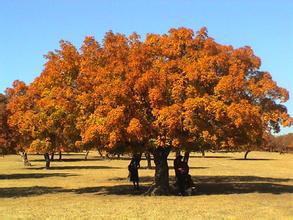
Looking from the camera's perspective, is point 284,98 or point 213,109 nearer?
point 213,109

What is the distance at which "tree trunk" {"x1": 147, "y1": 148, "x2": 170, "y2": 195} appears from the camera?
2666 centimetres

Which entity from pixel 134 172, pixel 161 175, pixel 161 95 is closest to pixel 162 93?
pixel 161 95

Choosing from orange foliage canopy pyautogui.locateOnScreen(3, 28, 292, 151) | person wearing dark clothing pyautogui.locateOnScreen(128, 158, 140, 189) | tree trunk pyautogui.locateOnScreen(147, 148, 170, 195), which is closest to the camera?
orange foliage canopy pyautogui.locateOnScreen(3, 28, 292, 151)

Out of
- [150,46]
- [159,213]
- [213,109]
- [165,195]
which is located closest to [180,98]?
[213,109]

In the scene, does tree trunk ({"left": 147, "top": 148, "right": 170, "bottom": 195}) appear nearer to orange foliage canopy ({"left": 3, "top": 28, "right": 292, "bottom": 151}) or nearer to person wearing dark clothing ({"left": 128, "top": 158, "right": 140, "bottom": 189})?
orange foliage canopy ({"left": 3, "top": 28, "right": 292, "bottom": 151})

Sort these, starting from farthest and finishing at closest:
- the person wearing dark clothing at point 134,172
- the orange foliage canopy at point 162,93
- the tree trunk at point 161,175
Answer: the person wearing dark clothing at point 134,172, the tree trunk at point 161,175, the orange foliage canopy at point 162,93

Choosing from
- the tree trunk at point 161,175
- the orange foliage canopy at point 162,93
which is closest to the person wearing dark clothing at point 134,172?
the tree trunk at point 161,175

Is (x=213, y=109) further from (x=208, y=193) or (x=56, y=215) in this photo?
(x=56, y=215)

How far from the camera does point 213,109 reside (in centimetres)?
2330

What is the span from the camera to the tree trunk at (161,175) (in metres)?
26.7

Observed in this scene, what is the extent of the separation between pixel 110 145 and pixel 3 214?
6.72 metres

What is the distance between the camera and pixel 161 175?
2697cm

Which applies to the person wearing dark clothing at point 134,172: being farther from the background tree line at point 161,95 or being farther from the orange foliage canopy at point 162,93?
the orange foliage canopy at point 162,93

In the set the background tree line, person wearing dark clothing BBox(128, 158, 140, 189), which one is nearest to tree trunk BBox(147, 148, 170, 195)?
the background tree line
